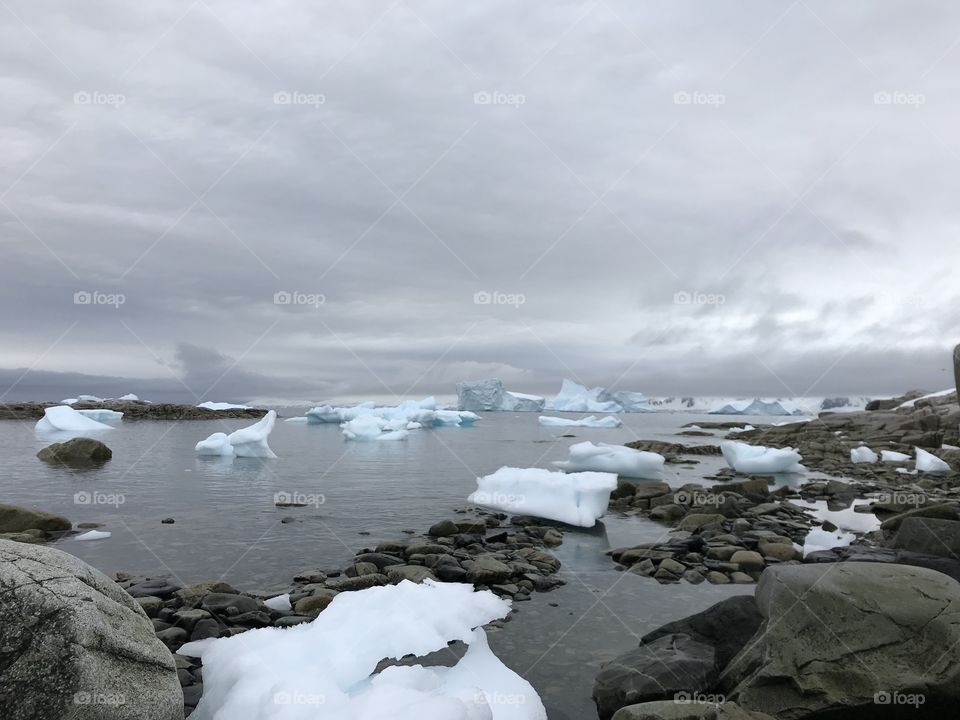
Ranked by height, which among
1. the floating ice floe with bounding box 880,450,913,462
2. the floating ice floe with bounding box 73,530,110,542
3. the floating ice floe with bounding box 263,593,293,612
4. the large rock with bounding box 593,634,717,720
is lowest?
the floating ice floe with bounding box 880,450,913,462

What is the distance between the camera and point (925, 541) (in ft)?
28.5

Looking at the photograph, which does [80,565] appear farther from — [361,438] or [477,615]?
[361,438]

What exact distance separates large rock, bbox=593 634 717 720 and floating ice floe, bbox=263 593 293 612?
390cm

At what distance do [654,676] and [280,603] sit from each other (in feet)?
15.1

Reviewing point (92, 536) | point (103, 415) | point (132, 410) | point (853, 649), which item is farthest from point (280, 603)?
point (132, 410)

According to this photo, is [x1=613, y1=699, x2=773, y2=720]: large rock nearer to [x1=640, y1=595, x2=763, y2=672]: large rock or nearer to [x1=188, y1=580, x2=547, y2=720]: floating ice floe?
[x1=188, y1=580, x2=547, y2=720]: floating ice floe

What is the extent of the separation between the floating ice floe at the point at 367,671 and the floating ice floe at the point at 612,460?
13.6 m

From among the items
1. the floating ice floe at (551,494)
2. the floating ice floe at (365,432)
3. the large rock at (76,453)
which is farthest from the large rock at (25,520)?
the floating ice floe at (365,432)

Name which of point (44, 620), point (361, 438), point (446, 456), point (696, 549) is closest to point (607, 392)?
point (361, 438)

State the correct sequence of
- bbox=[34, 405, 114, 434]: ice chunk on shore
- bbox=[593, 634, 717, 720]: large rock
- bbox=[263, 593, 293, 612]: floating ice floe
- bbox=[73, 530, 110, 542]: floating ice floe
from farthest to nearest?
bbox=[34, 405, 114, 434]: ice chunk on shore < bbox=[73, 530, 110, 542]: floating ice floe < bbox=[263, 593, 293, 612]: floating ice floe < bbox=[593, 634, 717, 720]: large rock

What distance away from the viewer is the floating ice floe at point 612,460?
805 inches

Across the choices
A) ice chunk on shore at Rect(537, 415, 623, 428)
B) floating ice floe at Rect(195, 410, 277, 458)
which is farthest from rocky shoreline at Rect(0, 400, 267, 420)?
floating ice floe at Rect(195, 410, 277, 458)

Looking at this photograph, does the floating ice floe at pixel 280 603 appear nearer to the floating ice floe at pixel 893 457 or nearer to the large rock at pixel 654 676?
the large rock at pixel 654 676

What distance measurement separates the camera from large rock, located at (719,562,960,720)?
468 cm
